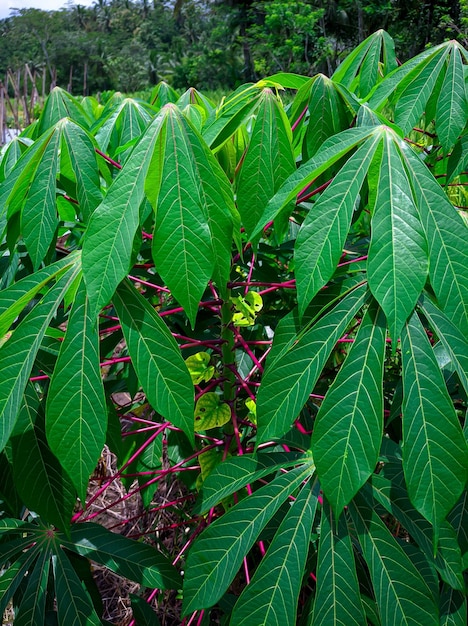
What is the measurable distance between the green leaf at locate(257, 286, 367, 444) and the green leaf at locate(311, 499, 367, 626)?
0.11m

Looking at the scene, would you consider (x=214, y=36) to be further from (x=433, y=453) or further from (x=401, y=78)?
(x=433, y=453)

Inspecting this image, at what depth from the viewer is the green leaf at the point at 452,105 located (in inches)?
27.0

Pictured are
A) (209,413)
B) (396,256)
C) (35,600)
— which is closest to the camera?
(396,256)

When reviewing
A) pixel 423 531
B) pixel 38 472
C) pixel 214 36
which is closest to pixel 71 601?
pixel 38 472

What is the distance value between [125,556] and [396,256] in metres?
0.49

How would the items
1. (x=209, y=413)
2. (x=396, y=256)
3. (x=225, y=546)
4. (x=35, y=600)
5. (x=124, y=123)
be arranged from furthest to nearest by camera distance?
(x=124, y=123) < (x=209, y=413) < (x=35, y=600) < (x=225, y=546) < (x=396, y=256)

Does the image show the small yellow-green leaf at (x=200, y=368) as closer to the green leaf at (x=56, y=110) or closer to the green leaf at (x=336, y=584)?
the green leaf at (x=336, y=584)

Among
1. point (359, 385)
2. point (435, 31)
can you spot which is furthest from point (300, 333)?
point (435, 31)

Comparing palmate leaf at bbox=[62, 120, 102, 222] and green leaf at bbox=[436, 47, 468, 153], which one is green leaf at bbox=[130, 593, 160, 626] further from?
green leaf at bbox=[436, 47, 468, 153]

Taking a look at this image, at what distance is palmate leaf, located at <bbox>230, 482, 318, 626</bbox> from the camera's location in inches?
19.7

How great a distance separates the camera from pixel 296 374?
50 centimetres

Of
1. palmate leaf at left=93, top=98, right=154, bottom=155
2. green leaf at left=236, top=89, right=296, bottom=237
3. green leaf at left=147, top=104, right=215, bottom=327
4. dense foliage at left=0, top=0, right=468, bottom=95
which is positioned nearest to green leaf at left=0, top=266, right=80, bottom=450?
green leaf at left=147, top=104, right=215, bottom=327

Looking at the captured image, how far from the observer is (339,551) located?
1.69 ft

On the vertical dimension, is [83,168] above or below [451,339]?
above
